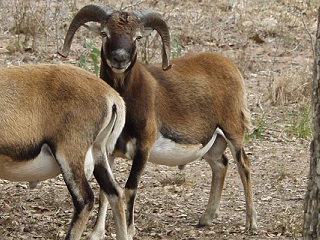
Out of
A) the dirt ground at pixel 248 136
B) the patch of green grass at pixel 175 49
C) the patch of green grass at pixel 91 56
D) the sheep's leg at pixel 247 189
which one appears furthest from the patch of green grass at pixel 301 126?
the sheep's leg at pixel 247 189

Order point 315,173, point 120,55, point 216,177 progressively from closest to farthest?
point 315,173 → point 120,55 → point 216,177

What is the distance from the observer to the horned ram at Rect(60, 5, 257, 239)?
8.39 metres

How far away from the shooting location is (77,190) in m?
7.43

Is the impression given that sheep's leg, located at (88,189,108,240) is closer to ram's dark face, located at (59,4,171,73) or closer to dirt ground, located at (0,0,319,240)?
dirt ground, located at (0,0,319,240)

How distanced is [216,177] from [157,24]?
1711 mm

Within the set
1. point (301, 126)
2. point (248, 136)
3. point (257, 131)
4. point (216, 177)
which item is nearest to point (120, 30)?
point (216, 177)

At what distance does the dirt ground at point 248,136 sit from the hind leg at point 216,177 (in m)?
0.12

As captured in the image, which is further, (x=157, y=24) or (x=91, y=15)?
(x=157, y=24)

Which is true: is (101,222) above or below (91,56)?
below

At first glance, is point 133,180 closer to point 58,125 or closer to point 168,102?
point 168,102

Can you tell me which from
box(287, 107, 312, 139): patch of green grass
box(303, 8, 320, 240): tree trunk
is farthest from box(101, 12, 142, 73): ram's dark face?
box(287, 107, 312, 139): patch of green grass

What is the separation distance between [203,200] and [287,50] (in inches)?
300

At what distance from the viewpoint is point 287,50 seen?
17203 millimetres

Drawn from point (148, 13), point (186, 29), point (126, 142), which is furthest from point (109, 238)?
point (186, 29)
